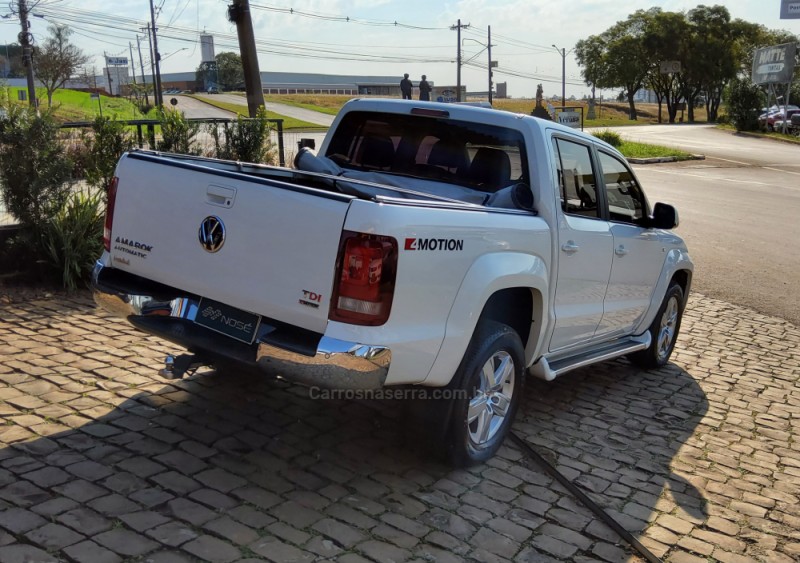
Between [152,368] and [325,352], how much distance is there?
2599 mm

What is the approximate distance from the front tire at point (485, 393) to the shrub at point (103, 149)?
515 cm

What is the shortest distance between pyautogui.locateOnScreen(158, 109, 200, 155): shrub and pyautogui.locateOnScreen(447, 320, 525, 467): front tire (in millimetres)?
5855

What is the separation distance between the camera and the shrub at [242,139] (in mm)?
10508

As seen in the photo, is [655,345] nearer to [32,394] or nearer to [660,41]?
[32,394]

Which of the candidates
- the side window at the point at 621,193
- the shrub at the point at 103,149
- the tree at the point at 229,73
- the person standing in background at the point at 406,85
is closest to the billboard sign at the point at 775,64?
the person standing in background at the point at 406,85

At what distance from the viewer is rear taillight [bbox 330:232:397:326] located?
12.1 ft

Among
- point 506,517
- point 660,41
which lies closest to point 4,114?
point 506,517

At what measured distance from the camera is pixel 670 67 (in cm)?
7425

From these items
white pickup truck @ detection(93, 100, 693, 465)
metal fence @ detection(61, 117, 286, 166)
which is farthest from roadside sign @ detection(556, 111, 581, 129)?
white pickup truck @ detection(93, 100, 693, 465)

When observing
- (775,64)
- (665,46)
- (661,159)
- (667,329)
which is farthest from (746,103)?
(667,329)

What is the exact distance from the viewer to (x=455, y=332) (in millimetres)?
4117

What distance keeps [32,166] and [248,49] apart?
7214mm

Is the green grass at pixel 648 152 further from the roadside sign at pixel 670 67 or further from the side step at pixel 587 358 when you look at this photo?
the roadside sign at pixel 670 67

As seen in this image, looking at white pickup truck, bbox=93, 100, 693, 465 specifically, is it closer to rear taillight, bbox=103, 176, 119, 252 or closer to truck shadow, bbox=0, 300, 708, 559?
rear taillight, bbox=103, 176, 119, 252
